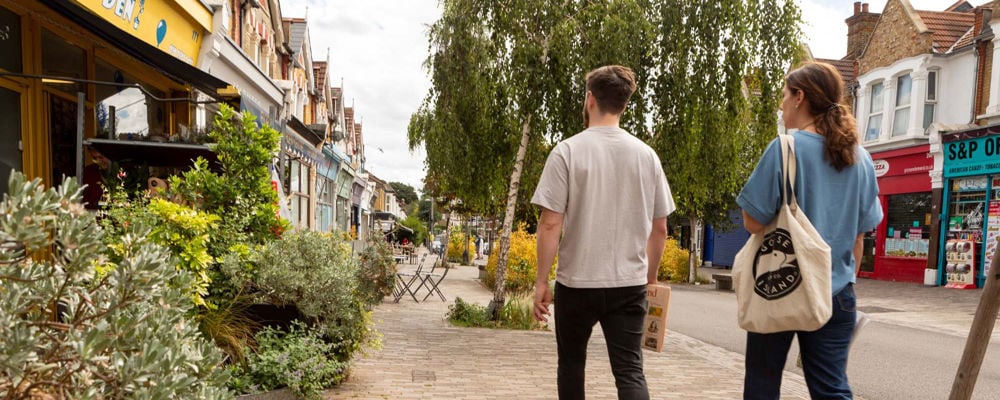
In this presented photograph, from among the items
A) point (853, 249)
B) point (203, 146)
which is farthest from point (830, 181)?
point (203, 146)

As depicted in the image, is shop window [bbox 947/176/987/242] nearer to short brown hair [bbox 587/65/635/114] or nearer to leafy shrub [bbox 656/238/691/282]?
leafy shrub [bbox 656/238/691/282]

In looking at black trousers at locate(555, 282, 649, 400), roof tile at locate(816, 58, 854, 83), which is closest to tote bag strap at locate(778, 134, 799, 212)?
black trousers at locate(555, 282, 649, 400)

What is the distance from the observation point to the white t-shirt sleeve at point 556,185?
3.03m

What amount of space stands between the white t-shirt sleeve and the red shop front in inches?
781

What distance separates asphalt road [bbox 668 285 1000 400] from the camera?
588 cm

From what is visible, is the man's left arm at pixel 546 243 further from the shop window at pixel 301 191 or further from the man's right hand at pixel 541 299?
the shop window at pixel 301 191

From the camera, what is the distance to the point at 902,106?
20078 mm

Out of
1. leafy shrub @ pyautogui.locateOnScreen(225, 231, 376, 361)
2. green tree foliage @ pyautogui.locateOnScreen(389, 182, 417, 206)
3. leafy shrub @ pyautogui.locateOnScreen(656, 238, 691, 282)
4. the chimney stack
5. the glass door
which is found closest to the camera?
leafy shrub @ pyautogui.locateOnScreen(225, 231, 376, 361)

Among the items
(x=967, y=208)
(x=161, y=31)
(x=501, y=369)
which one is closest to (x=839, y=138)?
(x=501, y=369)

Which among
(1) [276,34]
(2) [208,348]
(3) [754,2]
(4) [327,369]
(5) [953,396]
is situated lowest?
(4) [327,369]

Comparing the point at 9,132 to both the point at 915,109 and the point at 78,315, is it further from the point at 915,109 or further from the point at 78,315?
the point at 915,109

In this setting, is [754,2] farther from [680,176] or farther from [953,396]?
[953,396]

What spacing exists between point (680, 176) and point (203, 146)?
5.88 metres

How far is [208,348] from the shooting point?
70.1 inches
